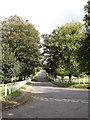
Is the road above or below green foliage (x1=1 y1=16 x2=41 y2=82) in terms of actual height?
below

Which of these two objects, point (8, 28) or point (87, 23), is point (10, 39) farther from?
point (87, 23)

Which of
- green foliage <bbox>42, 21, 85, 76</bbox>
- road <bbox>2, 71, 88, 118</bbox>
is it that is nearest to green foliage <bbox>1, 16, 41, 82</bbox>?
green foliage <bbox>42, 21, 85, 76</bbox>

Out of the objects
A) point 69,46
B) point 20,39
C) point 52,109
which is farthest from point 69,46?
point 52,109

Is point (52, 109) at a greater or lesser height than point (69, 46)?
lesser

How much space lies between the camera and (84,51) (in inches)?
725

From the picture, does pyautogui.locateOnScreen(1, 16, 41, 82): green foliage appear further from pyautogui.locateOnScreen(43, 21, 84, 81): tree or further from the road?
the road

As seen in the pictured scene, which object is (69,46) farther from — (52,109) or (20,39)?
(52,109)

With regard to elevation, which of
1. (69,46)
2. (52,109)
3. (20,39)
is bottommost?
(52,109)

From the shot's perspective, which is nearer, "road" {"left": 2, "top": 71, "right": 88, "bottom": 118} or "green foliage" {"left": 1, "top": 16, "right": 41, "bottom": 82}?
"road" {"left": 2, "top": 71, "right": 88, "bottom": 118}

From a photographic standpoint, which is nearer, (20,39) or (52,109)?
(52,109)

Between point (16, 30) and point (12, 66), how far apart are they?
51.2 ft

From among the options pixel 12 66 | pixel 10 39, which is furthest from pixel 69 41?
pixel 12 66

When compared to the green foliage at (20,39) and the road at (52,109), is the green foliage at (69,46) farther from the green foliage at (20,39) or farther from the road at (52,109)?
the road at (52,109)

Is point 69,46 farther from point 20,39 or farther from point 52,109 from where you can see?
point 52,109
